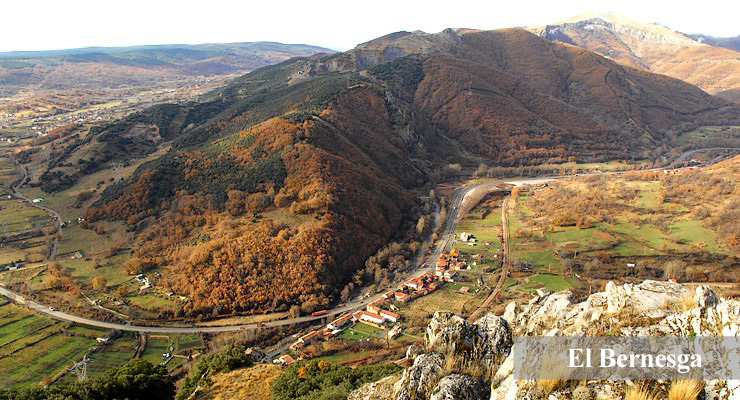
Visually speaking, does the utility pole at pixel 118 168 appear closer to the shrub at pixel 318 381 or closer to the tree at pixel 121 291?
the tree at pixel 121 291

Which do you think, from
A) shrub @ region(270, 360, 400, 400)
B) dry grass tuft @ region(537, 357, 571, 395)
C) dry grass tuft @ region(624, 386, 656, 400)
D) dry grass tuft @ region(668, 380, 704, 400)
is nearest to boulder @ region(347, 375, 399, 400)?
dry grass tuft @ region(537, 357, 571, 395)

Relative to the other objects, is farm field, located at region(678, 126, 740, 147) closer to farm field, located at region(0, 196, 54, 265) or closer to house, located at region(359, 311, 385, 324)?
house, located at region(359, 311, 385, 324)

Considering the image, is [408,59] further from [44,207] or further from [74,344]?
[74,344]

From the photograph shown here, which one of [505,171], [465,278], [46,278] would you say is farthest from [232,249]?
[505,171]

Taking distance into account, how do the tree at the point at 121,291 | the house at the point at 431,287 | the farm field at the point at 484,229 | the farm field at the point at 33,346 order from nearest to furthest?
the farm field at the point at 33,346
the tree at the point at 121,291
the house at the point at 431,287
the farm field at the point at 484,229

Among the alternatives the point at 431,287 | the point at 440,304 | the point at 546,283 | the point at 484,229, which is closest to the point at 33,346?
the point at 440,304

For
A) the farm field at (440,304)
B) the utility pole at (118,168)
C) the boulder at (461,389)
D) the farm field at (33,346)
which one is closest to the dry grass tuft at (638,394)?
the boulder at (461,389)
